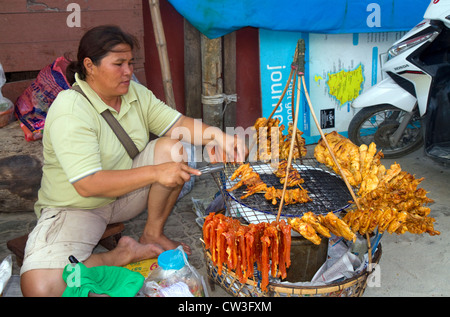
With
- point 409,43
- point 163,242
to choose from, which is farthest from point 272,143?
point 409,43

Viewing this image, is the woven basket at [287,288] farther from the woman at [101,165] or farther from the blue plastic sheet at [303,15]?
the blue plastic sheet at [303,15]

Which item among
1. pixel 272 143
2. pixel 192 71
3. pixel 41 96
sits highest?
pixel 192 71

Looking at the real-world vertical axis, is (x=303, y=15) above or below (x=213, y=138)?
above

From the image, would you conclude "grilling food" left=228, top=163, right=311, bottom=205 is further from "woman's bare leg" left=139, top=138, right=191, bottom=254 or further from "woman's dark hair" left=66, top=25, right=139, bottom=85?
"woman's dark hair" left=66, top=25, right=139, bottom=85

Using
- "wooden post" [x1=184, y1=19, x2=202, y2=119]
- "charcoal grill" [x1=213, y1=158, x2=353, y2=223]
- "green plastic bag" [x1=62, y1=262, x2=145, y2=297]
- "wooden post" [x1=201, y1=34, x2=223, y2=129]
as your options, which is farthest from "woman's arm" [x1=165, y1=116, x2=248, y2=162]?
"wooden post" [x1=184, y1=19, x2=202, y2=119]

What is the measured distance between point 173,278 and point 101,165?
905 mm

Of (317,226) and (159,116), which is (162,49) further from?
(317,226)

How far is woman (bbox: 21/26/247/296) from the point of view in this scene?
2465mm

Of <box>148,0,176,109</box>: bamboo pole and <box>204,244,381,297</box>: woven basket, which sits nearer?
<box>204,244,381,297</box>: woven basket

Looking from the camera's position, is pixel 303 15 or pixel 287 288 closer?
pixel 287 288

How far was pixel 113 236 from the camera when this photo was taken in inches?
128

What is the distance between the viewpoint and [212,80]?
4.90 meters

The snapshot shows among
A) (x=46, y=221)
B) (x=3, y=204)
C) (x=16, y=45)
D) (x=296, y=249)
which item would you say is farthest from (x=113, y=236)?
(x=16, y=45)

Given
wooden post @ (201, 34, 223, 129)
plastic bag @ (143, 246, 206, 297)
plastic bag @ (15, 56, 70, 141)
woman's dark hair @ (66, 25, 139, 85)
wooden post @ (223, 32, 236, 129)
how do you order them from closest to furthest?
1. plastic bag @ (143, 246, 206, 297)
2. woman's dark hair @ (66, 25, 139, 85)
3. plastic bag @ (15, 56, 70, 141)
4. wooden post @ (201, 34, 223, 129)
5. wooden post @ (223, 32, 236, 129)
